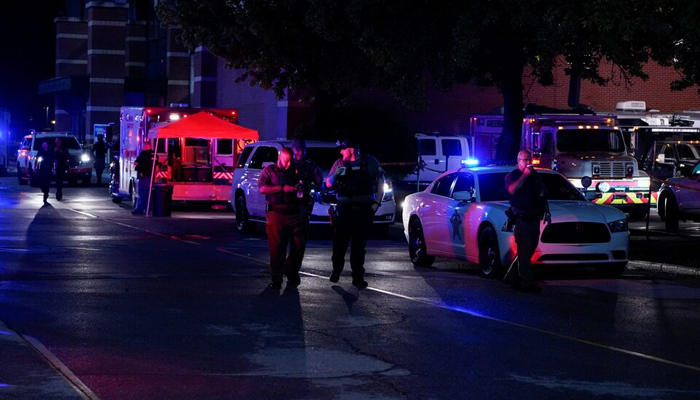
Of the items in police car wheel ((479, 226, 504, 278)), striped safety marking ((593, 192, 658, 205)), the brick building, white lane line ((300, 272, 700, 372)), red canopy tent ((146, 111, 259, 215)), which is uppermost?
the brick building

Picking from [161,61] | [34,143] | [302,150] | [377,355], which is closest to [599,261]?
[302,150]

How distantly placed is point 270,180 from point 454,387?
6535mm

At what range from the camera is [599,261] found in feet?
53.3

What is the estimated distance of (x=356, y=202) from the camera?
15.2m

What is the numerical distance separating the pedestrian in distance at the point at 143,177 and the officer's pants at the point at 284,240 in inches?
630

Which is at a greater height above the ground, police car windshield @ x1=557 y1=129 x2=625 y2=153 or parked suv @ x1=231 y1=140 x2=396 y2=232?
police car windshield @ x1=557 y1=129 x2=625 y2=153

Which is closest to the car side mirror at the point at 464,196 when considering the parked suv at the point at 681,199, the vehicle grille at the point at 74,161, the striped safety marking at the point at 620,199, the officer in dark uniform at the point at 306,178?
the officer in dark uniform at the point at 306,178

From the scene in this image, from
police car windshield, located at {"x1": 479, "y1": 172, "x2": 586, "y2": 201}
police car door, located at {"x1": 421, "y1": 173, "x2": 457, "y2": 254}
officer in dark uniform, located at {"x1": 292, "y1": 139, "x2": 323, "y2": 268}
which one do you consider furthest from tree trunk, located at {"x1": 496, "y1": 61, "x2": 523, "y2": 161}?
officer in dark uniform, located at {"x1": 292, "y1": 139, "x2": 323, "y2": 268}

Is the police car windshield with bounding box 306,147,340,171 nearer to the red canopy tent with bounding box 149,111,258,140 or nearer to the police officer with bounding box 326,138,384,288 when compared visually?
the red canopy tent with bounding box 149,111,258,140

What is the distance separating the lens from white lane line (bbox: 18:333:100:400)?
829cm

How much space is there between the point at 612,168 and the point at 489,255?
1428 cm

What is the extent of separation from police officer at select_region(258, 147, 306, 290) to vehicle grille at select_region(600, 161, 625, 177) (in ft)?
53.3

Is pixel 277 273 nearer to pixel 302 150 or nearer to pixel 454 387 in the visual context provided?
pixel 302 150

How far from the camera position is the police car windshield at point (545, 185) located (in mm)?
17109
